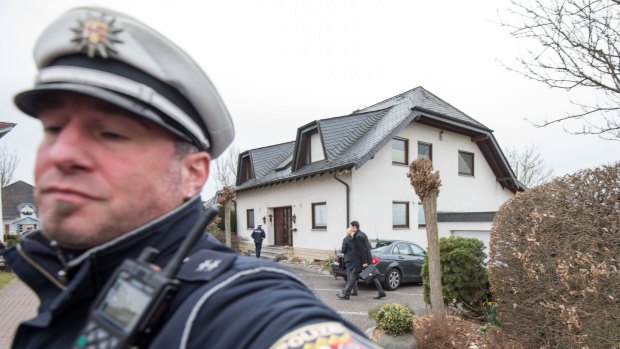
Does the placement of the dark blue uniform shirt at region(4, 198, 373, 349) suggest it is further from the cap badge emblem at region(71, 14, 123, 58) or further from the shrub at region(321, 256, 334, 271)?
the shrub at region(321, 256, 334, 271)

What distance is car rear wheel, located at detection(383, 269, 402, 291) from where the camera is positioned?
36.7 feet

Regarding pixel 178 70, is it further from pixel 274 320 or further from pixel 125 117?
pixel 274 320

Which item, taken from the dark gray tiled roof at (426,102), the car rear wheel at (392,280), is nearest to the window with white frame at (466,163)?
the dark gray tiled roof at (426,102)

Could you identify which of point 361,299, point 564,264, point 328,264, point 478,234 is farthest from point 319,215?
point 564,264

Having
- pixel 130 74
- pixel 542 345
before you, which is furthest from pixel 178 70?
pixel 542 345

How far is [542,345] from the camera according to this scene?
4.28 m

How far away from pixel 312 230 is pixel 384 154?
14.9ft

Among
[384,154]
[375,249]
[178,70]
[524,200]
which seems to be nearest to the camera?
[178,70]

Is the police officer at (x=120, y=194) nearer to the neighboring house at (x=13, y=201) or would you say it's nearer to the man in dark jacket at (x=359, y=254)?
the man in dark jacket at (x=359, y=254)

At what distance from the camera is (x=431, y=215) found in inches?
267

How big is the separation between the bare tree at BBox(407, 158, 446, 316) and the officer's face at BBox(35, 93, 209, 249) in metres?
6.11

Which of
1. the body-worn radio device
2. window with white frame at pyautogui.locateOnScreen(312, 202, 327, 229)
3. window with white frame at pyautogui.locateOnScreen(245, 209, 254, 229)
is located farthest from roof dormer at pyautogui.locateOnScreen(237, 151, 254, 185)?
the body-worn radio device

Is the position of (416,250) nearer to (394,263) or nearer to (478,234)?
(394,263)

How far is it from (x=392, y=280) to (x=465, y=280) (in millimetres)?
4329
